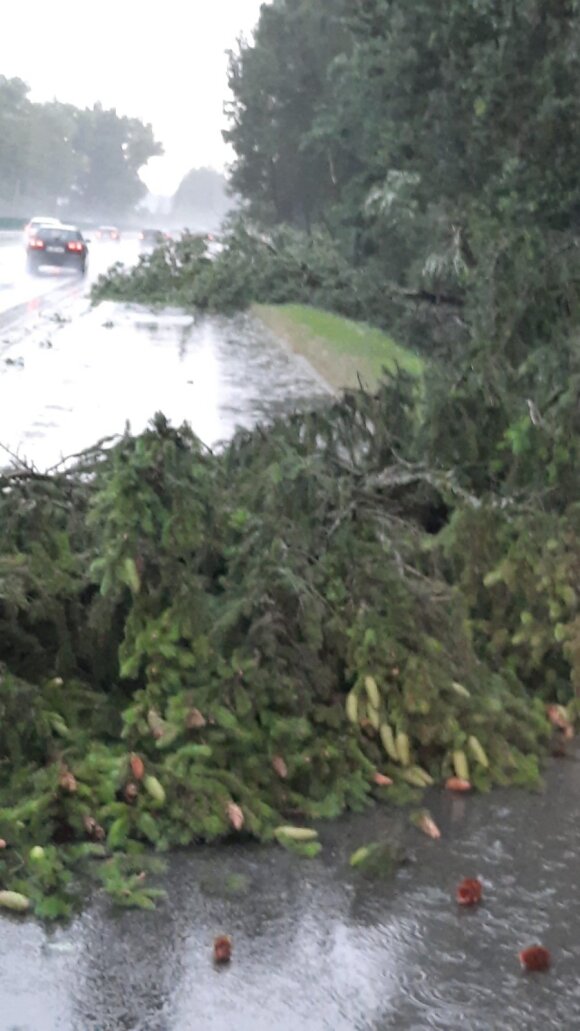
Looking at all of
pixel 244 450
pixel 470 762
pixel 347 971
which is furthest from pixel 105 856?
pixel 244 450

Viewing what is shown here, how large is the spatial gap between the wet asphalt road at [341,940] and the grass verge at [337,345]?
8.76m

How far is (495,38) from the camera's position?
1075 cm

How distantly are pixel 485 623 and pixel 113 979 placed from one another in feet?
8.18

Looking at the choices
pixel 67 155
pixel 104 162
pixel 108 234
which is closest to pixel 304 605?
pixel 108 234

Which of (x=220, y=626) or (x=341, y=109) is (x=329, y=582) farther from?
(x=341, y=109)

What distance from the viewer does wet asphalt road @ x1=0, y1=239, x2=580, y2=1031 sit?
9.92 feet

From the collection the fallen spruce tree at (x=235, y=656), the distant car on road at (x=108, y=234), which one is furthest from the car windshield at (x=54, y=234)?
the distant car on road at (x=108, y=234)

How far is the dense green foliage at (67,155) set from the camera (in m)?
98.5

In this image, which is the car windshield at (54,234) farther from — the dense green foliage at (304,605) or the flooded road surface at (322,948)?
the flooded road surface at (322,948)

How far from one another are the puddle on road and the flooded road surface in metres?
5.16

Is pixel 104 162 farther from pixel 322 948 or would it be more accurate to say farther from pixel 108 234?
pixel 322 948

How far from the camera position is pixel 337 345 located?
16.3m

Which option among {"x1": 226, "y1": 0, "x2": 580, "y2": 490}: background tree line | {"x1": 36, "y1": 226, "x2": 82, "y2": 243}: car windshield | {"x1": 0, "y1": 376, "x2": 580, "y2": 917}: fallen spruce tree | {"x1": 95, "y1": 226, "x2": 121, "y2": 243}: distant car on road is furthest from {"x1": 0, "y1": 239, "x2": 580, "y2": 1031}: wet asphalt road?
{"x1": 95, "y1": 226, "x2": 121, "y2": 243}: distant car on road

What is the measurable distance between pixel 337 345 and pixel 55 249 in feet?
75.3
